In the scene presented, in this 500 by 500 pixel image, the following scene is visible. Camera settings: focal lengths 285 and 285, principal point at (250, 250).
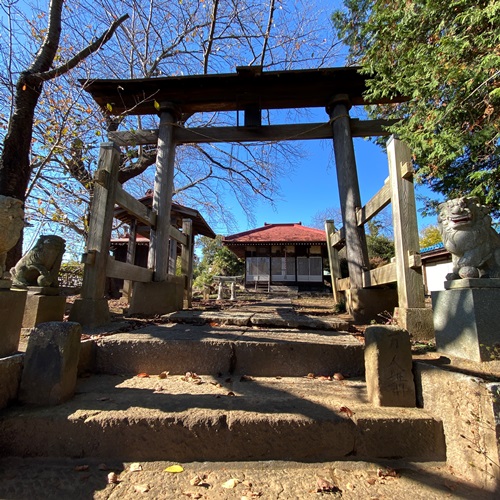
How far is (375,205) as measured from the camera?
11.7 feet

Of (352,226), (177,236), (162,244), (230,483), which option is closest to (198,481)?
(230,483)

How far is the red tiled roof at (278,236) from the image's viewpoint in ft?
58.9

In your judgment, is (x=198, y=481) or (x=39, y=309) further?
(x=39, y=309)

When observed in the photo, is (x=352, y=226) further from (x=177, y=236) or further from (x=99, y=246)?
(x=99, y=246)

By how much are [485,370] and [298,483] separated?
4.24 ft

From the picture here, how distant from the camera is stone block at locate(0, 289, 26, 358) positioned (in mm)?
1844

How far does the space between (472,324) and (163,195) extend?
418 cm

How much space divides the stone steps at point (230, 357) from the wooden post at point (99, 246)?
74 cm

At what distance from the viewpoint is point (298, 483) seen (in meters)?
1.47

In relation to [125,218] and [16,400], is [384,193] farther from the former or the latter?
[125,218]

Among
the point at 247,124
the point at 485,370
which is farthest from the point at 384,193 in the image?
the point at 247,124

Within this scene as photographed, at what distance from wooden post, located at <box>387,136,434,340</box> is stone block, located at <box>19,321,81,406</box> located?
2.83 meters

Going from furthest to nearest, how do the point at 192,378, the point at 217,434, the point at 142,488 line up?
1. the point at 192,378
2. the point at 217,434
3. the point at 142,488

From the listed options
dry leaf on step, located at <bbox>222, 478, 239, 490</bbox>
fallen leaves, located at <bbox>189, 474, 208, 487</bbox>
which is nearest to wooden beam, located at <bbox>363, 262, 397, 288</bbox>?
dry leaf on step, located at <bbox>222, 478, 239, 490</bbox>
